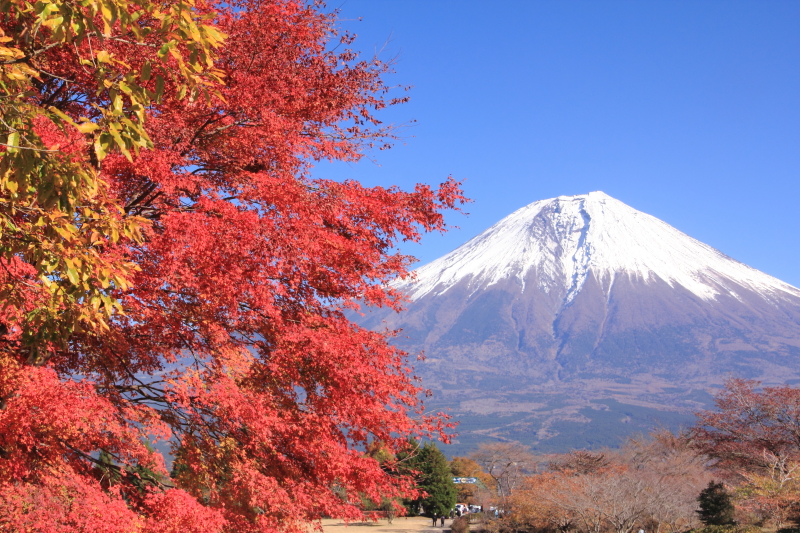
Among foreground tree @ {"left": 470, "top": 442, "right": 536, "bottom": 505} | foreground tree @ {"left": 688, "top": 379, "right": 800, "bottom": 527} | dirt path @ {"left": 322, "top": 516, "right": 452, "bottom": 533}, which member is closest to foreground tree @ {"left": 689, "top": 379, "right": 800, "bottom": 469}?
foreground tree @ {"left": 688, "top": 379, "right": 800, "bottom": 527}

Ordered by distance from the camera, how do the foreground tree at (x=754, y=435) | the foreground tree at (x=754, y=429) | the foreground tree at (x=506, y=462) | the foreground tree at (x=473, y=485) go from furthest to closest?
the foreground tree at (x=473, y=485)
the foreground tree at (x=506, y=462)
the foreground tree at (x=754, y=429)
the foreground tree at (x=754, y=435)

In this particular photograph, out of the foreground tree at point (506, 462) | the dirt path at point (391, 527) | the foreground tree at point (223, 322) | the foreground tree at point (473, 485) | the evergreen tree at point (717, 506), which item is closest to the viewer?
the foreground tree at point (223, 322)

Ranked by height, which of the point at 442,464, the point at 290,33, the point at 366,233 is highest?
the point at 290,33

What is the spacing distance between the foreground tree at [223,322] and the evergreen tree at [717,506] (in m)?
24.0

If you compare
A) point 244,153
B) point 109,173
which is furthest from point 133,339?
point 244,153

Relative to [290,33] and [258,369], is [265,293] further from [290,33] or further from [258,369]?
[290,33]

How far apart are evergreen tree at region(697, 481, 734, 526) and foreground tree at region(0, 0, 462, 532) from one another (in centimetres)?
2404

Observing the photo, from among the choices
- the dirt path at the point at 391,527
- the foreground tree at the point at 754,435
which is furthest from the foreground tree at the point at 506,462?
the foreground tree at the point at 754,435

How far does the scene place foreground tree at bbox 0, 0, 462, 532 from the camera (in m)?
5.20

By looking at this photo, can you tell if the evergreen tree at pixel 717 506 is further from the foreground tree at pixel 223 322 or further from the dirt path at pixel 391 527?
the foreground tree at pixel 223 322

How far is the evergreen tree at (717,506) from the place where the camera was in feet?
86.0

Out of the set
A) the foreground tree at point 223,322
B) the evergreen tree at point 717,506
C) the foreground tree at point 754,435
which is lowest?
the evergreen tree at point 717,506

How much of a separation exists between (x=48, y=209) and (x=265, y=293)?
2.67 m

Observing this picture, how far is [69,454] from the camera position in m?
5.96
